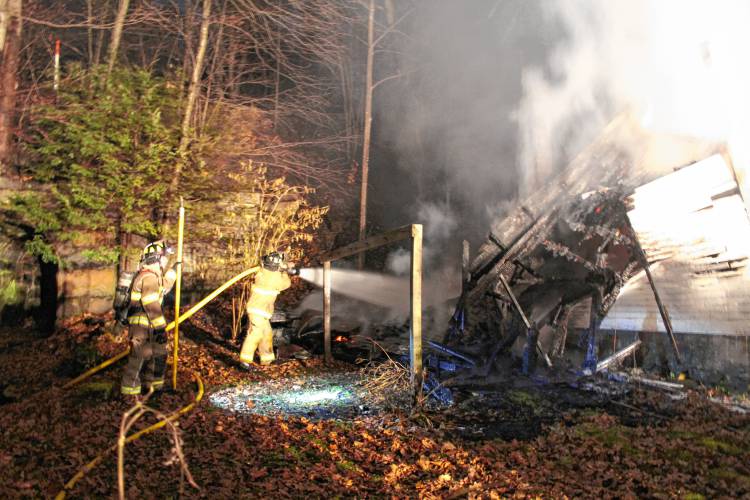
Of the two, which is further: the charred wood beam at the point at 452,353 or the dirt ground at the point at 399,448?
the charred wood beam at the point at 452,353

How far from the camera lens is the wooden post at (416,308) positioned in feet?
20.2

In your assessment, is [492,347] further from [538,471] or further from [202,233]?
[202,233]

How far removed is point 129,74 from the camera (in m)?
9.01

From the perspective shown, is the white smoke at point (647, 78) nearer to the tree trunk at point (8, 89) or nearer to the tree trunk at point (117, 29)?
the tree trunk at point (117, 29)

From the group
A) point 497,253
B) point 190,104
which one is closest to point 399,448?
point 497,253

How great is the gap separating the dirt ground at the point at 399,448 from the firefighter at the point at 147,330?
0.30 metres

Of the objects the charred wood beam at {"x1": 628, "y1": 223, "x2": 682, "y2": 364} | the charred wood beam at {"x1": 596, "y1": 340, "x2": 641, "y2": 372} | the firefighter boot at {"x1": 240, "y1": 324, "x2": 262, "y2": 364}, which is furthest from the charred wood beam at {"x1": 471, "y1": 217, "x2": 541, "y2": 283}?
the firefighter boot at {"x1": 240, "y1": 324, "x2": 262, "y2": 364}

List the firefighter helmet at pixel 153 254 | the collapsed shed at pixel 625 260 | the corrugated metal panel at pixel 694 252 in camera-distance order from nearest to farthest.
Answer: the firefighter helmet at pixel 153 254, the corrugated metal panel at pixel 694 252, the collapsed shed at pixel 625 260

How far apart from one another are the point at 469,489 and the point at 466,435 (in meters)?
1.52

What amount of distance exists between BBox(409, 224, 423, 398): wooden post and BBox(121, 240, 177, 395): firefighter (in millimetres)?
3109

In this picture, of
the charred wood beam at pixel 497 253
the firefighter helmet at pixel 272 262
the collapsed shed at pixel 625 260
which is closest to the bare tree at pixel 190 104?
the firefighter helmet at pixel 272 262

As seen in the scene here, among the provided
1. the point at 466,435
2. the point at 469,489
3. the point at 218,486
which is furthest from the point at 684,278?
the point at 218,486

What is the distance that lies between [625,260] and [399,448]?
6.01 m

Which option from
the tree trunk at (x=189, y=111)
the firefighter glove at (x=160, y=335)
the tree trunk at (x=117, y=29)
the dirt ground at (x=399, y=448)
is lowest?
the dirt ground at (x=399, y=448)
